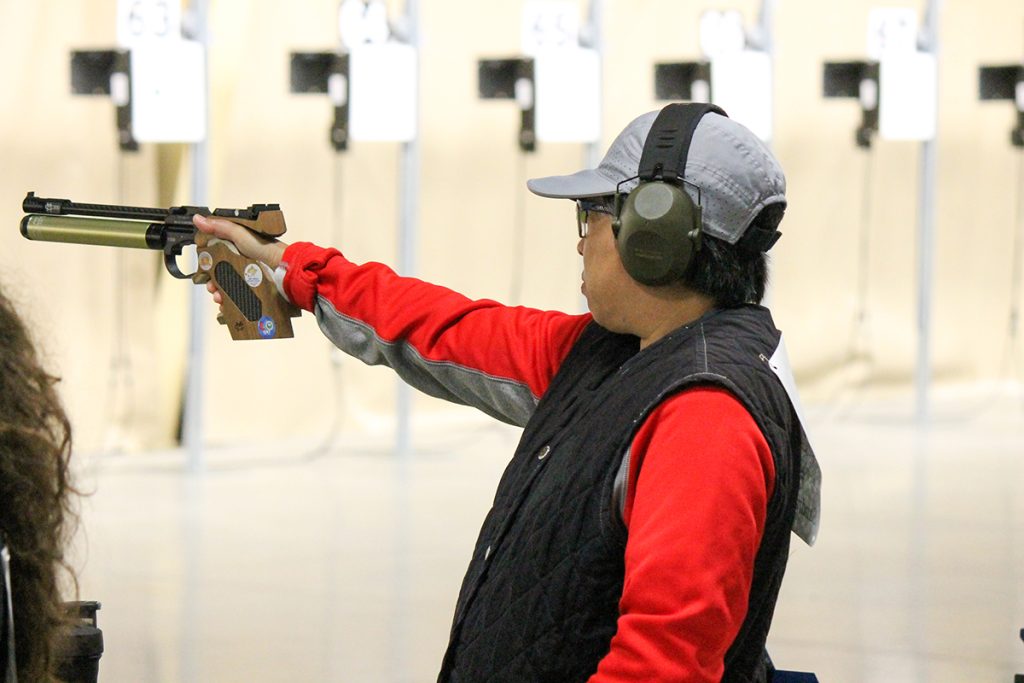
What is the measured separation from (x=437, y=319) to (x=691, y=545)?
76cm

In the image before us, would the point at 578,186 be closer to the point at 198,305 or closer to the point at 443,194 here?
the point at 198,305

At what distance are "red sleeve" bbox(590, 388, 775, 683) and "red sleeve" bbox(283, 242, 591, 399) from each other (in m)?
0.51

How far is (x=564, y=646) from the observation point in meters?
1.70

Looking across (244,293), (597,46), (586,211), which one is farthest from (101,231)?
(597,46)

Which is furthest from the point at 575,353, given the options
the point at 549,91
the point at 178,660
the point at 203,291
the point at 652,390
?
the point at 549,91

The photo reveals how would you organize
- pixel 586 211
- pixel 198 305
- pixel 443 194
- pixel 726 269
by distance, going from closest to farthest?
pixel 726 269 → pixel 586 211 → pixel 198 305 → pixel 443 194

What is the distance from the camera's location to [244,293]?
2295 mm

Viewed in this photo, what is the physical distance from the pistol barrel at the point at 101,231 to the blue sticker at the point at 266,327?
0.20 metres

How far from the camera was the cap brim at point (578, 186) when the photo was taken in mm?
1820

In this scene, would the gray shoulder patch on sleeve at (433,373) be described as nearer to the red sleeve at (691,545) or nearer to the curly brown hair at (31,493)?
the red sleeve at (691,545)

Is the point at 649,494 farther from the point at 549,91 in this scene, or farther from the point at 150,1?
the point at 549,91

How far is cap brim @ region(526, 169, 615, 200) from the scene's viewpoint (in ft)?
5.97

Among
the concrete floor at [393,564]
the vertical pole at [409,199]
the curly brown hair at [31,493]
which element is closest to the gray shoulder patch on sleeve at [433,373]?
the curly brown hair at [31,493]

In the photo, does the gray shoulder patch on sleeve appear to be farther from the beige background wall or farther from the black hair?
the beige background wall
